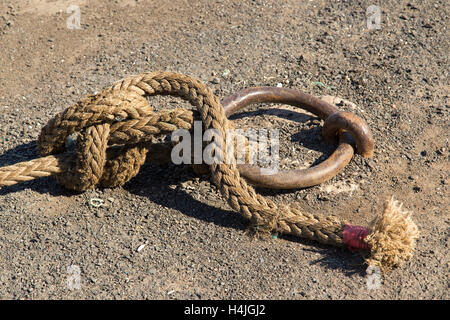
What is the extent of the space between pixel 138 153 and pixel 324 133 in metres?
1.23

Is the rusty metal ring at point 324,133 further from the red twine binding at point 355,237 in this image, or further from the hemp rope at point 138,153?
the red twine binding at point 355,237

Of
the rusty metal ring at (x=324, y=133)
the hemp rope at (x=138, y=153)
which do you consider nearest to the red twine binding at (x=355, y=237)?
the hemp rope at (x=138, y=153)

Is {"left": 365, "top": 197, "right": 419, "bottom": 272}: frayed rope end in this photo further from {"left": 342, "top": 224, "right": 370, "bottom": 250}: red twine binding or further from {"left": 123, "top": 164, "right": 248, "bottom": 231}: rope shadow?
{"left": 123, "top": 164, "right": 248, "bottom": 231}: rope shadow

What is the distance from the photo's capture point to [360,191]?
3590 millimetres

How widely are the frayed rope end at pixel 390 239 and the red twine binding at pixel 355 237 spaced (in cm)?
4

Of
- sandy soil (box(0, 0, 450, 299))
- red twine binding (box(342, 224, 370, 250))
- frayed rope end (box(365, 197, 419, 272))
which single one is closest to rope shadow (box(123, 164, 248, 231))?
sandy soil (box(0, 0, 450, 299))

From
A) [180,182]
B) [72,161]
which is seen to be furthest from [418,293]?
[72,161]

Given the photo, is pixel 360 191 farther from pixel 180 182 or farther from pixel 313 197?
pixel 180 182

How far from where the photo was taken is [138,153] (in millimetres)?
3438

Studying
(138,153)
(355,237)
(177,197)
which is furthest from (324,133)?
(138,153)

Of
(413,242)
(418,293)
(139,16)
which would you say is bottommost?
(418,293)

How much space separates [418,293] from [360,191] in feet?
2.72

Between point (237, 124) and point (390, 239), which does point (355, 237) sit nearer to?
point (390, 239)

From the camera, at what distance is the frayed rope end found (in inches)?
118
